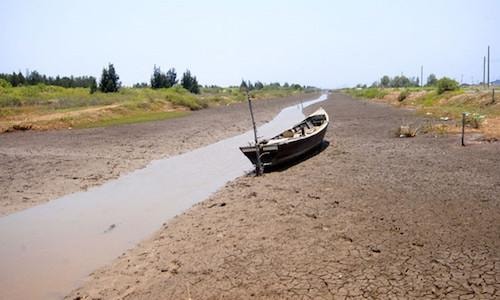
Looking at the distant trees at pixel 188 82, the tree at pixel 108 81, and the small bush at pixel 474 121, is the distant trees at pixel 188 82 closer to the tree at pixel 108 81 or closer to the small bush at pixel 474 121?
the tree at pixel 108 81

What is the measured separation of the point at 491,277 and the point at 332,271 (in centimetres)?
215

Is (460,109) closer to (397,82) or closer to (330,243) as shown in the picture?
(330,243)

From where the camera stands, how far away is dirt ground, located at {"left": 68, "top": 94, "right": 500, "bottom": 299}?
18.7 ft

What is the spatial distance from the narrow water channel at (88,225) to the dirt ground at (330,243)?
62cm

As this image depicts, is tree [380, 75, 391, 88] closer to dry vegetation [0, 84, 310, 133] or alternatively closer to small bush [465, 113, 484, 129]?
dry vegetation [0, 84, 310, 133]

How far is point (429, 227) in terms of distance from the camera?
7.62m

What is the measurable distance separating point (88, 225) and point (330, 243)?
231 inches

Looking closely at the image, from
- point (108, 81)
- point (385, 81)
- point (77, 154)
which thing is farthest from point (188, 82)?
point (385, 81)

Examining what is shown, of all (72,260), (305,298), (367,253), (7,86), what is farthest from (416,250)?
(7,86)

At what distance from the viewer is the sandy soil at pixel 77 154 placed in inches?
495

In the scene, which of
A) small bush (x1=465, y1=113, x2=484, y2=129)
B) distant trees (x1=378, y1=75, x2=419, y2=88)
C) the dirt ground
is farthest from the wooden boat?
distant trees (x1=378, y1=75, x2=419, y2=88)

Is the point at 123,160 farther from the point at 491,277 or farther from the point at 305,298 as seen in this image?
the point at 491,277

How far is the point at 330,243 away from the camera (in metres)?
7.06

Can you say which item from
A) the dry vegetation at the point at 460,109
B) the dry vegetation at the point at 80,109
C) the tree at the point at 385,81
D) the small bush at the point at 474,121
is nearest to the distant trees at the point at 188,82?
the dry vegetation at the point at 80,109
